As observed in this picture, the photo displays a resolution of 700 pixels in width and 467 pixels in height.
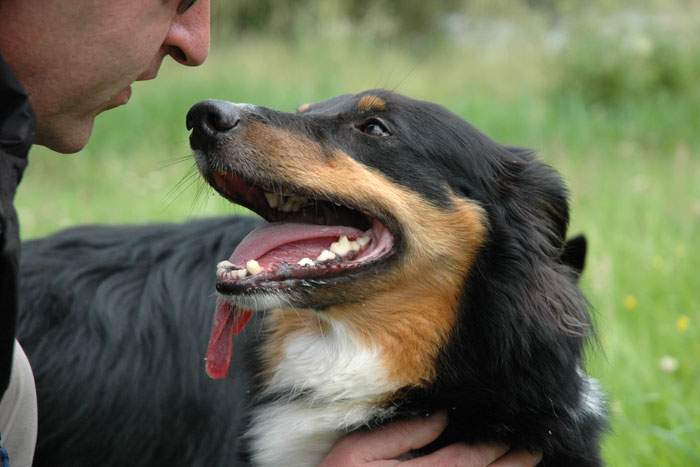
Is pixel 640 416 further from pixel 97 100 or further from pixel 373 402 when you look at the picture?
pixel 97 100

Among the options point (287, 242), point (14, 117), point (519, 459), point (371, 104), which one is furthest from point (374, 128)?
point (14, 117)

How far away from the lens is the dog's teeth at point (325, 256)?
296 centimetres

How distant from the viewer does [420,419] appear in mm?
3000

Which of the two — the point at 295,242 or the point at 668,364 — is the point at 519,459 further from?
the point at 668,364

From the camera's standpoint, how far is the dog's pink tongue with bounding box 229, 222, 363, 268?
3.00m

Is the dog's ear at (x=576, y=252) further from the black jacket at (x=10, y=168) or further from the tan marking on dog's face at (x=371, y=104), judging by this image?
the black jacket at (x=10, y=168)

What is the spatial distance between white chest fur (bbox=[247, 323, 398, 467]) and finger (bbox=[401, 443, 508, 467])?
186mm

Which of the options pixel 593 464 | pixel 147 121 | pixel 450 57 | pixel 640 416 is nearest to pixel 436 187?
pixel 593 464

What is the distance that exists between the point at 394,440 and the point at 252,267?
26.3 inches

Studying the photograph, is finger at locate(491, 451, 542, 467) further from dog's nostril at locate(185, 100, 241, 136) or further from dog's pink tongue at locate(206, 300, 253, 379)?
dog's nostril at locate(185, 100, 241, 136)

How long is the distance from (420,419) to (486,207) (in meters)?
0.71

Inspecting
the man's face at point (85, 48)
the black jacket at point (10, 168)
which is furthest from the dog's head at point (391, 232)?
the black jacket at point (10, 168)

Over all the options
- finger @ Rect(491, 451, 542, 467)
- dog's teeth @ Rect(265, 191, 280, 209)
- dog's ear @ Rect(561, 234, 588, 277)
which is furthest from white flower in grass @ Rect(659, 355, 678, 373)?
dog's teeth @ Rect(265, 191, 280, 209)

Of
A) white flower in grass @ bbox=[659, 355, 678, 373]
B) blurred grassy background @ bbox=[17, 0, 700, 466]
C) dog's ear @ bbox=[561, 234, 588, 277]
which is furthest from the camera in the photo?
blurred grassy background @ bbox=[17, 0, 700, 466]
